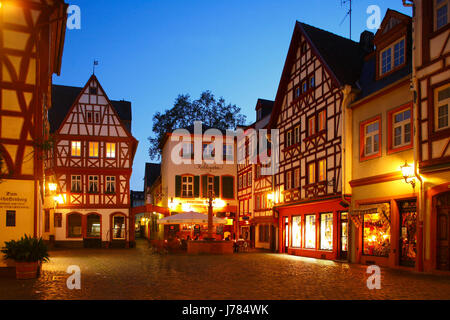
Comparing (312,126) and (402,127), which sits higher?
(312,126)

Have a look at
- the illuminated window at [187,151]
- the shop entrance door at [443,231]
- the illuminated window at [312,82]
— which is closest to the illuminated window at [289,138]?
the illuminated window at [312,82]

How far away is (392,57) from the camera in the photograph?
17562 millimetres

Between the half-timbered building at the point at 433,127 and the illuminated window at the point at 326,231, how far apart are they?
722 centimetres

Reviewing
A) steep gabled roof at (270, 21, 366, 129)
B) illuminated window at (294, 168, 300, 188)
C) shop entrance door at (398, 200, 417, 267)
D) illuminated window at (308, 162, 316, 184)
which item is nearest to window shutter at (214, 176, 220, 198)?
illuminated window at (294, 168, 300, 188)

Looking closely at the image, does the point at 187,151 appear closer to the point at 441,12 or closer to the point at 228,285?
the point at 441,12

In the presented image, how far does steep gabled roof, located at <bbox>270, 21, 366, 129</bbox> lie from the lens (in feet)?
68.0

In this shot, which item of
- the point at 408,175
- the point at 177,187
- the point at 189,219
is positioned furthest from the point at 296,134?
the point at 177,187

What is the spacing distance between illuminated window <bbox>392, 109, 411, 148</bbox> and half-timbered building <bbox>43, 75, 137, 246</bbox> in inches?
827

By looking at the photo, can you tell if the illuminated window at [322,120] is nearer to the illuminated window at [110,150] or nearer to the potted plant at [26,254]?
the potted plant at [26,254]

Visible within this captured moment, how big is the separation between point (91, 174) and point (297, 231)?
51.2 feet

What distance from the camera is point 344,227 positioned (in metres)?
20.2

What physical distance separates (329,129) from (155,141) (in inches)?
1027
